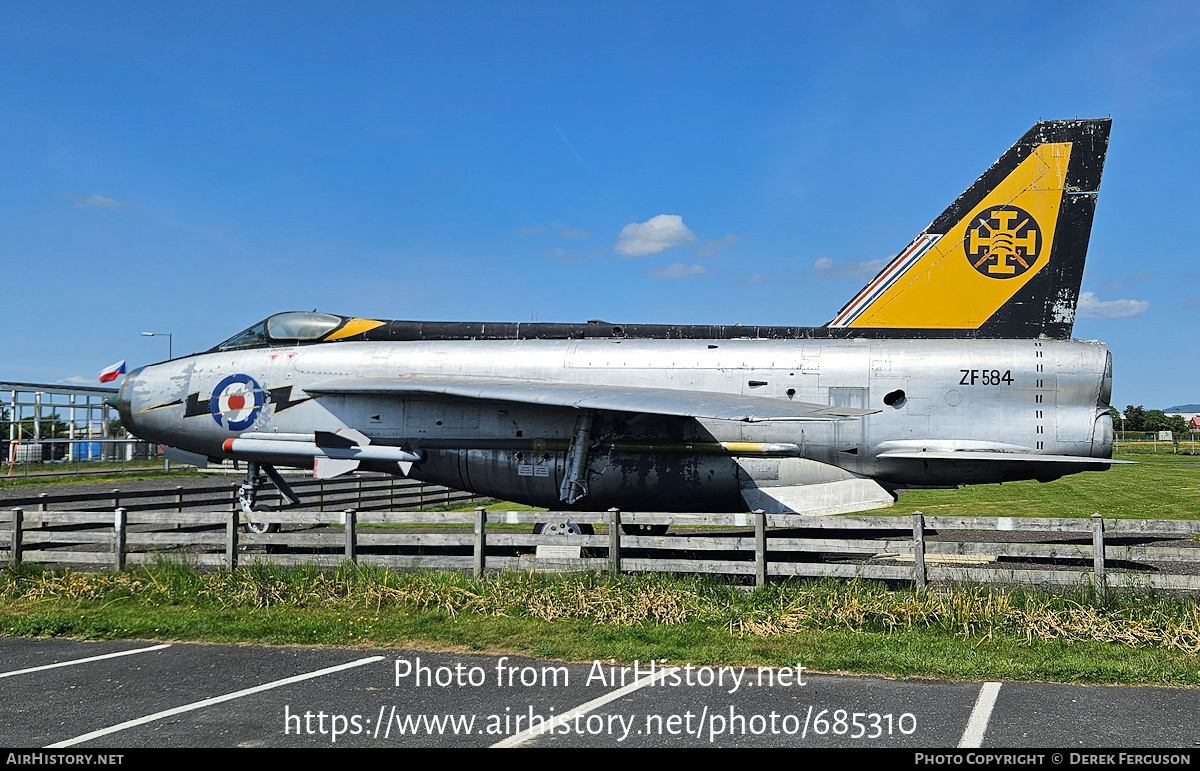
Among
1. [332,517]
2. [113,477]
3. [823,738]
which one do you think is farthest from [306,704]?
[113,477]

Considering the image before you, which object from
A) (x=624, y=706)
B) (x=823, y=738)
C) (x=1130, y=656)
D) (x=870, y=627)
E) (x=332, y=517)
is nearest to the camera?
(x=823, y=738)

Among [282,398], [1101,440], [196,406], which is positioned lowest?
[1101,440]

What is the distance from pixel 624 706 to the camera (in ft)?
21.1

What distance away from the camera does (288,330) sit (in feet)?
50.6

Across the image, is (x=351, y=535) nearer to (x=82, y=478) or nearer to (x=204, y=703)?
(x=204, y=703)

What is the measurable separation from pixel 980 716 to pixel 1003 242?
9.11m

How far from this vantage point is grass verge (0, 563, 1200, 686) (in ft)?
25.1

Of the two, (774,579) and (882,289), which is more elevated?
(882,289)

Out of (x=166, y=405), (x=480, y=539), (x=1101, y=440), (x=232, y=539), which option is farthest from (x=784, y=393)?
(x=166, y=405)

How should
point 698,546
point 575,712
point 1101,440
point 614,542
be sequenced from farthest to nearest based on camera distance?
point 1101,440 → point 614,542 → point 698,546 → point 575,712

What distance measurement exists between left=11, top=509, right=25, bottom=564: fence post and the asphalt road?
15.0ft

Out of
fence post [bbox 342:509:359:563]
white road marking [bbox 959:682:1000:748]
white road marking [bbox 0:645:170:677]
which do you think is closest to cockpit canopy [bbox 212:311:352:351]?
fence post [bbox 342:509:359:563]

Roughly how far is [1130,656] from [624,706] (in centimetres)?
481

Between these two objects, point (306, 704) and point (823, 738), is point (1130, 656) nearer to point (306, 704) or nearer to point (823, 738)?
point (823, 738)
